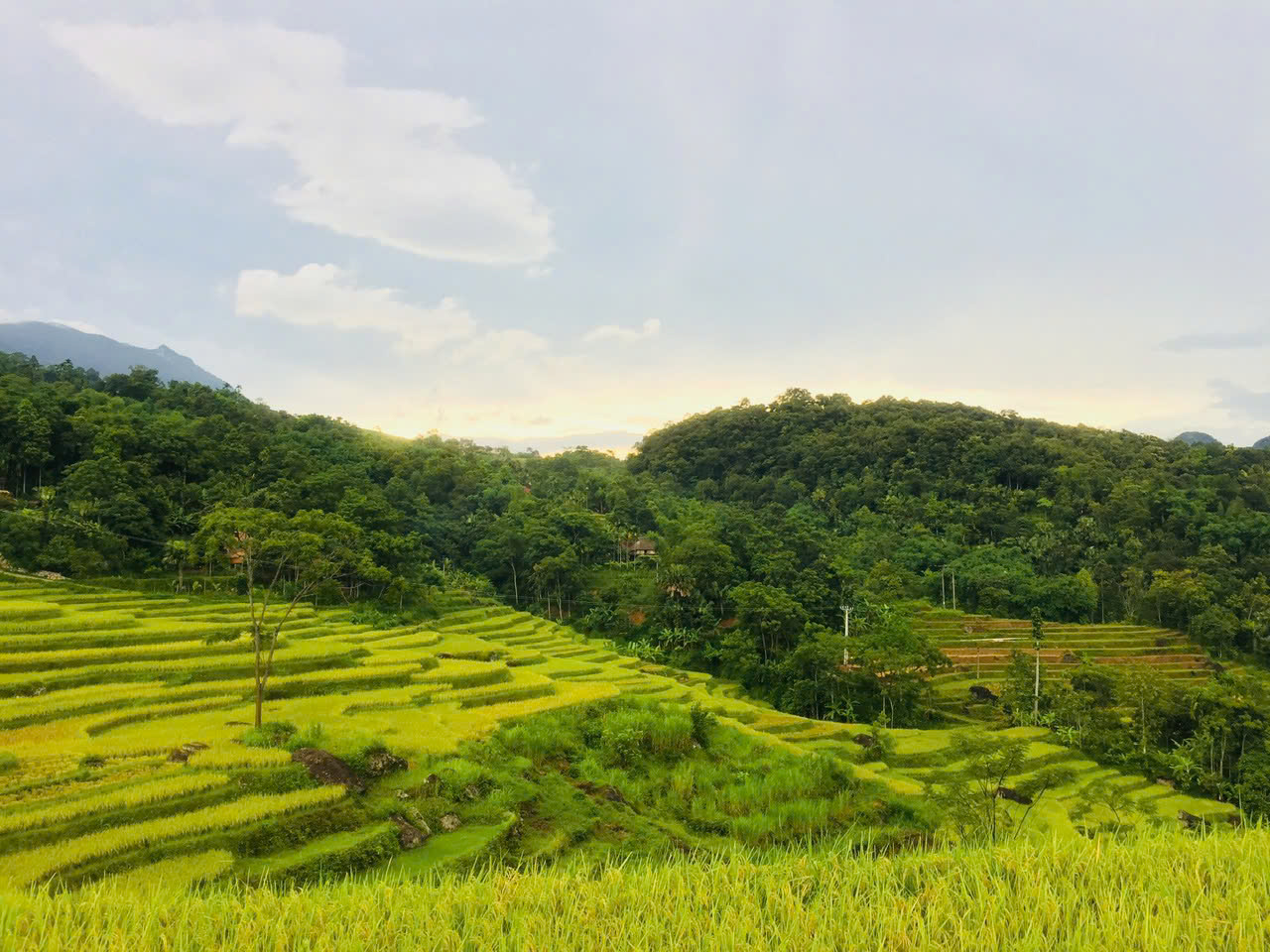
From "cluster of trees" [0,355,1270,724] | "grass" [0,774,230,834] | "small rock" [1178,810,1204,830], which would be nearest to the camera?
"grass" [0,774,230,834]

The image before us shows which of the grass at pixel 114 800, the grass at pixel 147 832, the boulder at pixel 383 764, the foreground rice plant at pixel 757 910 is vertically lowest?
the boulder at pixel 383 764

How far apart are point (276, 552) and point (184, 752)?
1764 cm

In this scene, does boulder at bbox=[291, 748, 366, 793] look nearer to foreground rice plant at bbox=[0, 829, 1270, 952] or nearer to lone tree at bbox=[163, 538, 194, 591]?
foreground rice plant at bbox=[0, 829, 1270, 952]

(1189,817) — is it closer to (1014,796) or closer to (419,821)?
(1014,796)

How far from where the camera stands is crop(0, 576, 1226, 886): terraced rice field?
9.53 metres

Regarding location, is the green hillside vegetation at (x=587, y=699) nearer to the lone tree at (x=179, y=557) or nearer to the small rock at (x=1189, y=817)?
the small rock at (x=1189, y=817)

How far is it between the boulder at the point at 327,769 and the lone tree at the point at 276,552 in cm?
253

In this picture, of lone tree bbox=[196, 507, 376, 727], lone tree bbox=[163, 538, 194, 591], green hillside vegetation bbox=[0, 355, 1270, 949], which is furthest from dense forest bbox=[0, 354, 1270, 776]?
lone tree bbox=[196, 507, 376, 727]

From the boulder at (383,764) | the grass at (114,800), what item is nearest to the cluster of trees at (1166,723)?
the boulder at (383,764)

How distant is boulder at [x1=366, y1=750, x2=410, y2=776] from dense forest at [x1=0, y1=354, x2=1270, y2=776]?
877 inches

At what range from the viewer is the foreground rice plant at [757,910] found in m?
2.42

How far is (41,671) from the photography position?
56.7 ft

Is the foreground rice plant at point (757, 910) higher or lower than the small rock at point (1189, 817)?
higher

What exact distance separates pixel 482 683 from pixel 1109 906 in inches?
782
